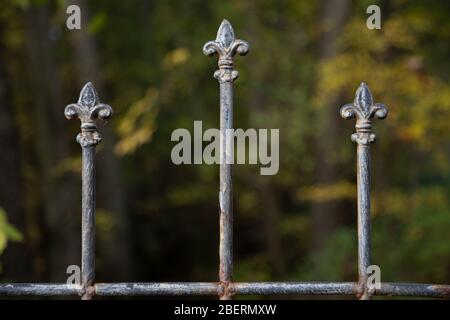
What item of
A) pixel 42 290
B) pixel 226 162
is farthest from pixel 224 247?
pixel 42 290

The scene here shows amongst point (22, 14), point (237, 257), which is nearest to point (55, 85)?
point (22, 14)

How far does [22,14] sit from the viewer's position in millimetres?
9789

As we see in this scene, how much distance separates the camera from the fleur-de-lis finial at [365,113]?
2.01 metres

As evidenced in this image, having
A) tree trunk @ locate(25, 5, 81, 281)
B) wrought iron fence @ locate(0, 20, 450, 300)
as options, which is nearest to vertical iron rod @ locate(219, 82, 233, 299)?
wrought iron fence @ locate(0, 20, 450, 300)

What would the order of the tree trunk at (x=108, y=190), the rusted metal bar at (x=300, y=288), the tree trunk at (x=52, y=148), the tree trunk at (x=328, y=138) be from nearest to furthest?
the rusted metal bar at (x=300, y=288) < the tree trunk at (x=328, y=138) < the tree trunk at (x=52, y=148) < the tree trunk at (x=108, y=190)

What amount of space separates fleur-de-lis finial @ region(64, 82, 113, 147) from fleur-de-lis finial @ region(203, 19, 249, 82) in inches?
13.5

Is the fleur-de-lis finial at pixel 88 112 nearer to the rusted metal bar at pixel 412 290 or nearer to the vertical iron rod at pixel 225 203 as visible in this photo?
the vertical iron rod at pixel 225 203

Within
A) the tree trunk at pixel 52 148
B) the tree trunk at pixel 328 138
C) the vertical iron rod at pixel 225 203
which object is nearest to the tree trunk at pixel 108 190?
the tree trunk at pixel 52 148

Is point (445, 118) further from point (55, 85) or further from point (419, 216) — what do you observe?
point (55, 85)

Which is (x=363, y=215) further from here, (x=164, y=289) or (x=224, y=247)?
(x=164, y=289)

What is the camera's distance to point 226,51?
2.04 metres

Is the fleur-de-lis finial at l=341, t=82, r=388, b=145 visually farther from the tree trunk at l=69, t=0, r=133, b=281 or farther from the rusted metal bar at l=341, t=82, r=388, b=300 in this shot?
the tree trunk at l=69, t=0, r=133, b=281
